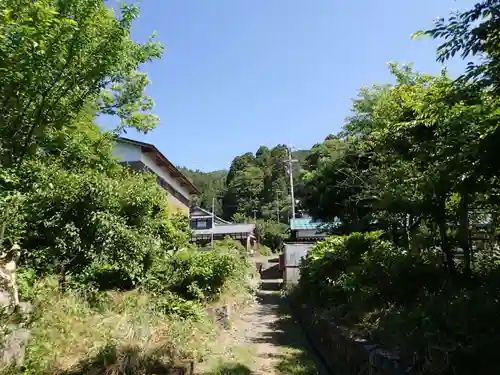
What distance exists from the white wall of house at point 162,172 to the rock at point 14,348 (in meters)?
18.2

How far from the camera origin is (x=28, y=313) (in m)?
4.69

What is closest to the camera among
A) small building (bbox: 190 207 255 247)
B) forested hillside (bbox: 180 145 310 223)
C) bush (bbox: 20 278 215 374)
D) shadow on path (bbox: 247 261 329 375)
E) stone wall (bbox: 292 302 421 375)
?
stone wall (bbox: 292 302 421 375)

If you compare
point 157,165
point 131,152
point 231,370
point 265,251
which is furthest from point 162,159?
point 265,251

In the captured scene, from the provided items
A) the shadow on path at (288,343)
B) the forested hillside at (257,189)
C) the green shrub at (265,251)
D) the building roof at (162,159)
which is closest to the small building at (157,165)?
the building roof at (162,159)

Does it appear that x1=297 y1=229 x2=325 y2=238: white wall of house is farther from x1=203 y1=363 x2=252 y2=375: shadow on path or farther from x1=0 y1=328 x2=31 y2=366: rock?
x1=0 y1=328 x2=31 y2=366: rock

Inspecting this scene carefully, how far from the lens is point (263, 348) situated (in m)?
7.67

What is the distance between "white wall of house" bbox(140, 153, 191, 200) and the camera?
22.6 meters

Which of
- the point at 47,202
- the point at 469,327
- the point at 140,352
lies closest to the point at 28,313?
the point at 140,352

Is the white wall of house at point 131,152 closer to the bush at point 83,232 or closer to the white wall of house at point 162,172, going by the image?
the white wall of house at point 162,172

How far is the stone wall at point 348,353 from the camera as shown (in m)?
4.21

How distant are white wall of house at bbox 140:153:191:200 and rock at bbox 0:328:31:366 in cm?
1823

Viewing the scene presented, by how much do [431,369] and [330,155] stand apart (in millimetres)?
14266

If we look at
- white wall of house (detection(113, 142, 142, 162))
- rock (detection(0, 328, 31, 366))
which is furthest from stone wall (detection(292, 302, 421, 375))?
white wall of house (detection(113, 142, 142, 162))

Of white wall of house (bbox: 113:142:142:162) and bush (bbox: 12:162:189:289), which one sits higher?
white wall of house (bbox: 113:142:142:162)
